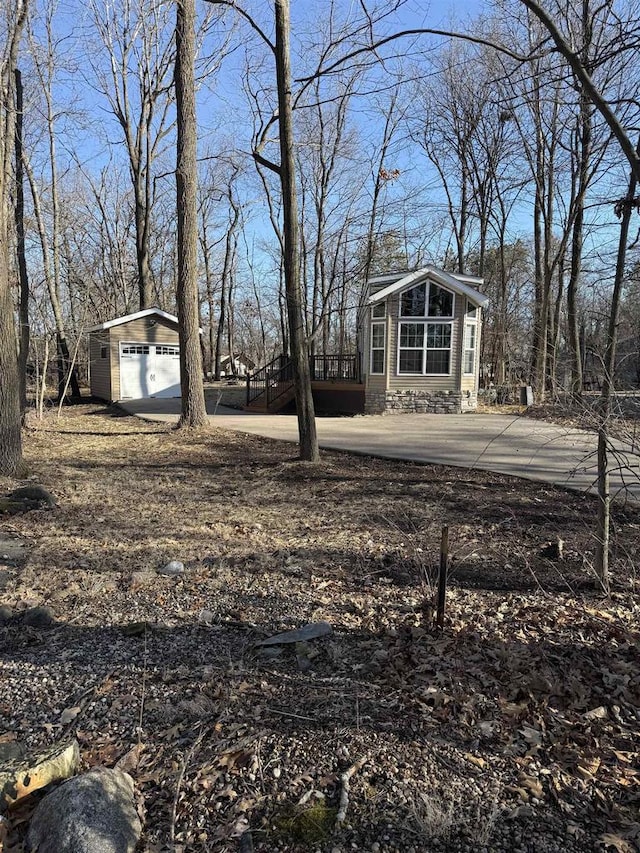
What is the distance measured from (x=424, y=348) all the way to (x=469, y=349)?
1533 millimetres

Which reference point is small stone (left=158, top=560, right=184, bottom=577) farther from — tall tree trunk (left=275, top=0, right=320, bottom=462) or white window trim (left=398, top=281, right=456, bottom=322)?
white window trim (left=398, top=281, right=456, bottom=322)

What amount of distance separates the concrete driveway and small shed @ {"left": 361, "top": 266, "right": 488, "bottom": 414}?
872mm

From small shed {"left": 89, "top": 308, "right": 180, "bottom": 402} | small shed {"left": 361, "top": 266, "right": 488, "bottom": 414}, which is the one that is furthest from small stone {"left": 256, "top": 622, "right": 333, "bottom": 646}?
small shed {"left": 89, "top": 308, "right": 180, "bottom": 402}

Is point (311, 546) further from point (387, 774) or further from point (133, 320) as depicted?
point (133, 320)

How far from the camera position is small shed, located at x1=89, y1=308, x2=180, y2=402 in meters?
21.1

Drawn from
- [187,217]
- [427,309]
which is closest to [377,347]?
[427,309]

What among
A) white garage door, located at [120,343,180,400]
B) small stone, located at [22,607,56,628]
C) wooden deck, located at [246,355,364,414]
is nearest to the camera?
small stone, located at [22,607,56,628]

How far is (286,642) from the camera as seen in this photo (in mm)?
3055

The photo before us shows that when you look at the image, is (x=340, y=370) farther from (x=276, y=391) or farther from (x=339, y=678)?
(x=339, y=678)

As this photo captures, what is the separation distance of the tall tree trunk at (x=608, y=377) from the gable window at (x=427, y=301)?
13143mm

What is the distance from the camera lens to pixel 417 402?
650 inches

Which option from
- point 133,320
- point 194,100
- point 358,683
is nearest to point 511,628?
point 358,683

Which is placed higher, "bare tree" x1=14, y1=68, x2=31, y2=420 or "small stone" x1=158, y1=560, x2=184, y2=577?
"bare tree" x1=14, y1=68, x2=31, y2=420

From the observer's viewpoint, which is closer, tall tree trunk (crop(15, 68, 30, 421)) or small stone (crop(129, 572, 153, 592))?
small stone (crop(129, 572, 153, 592))
